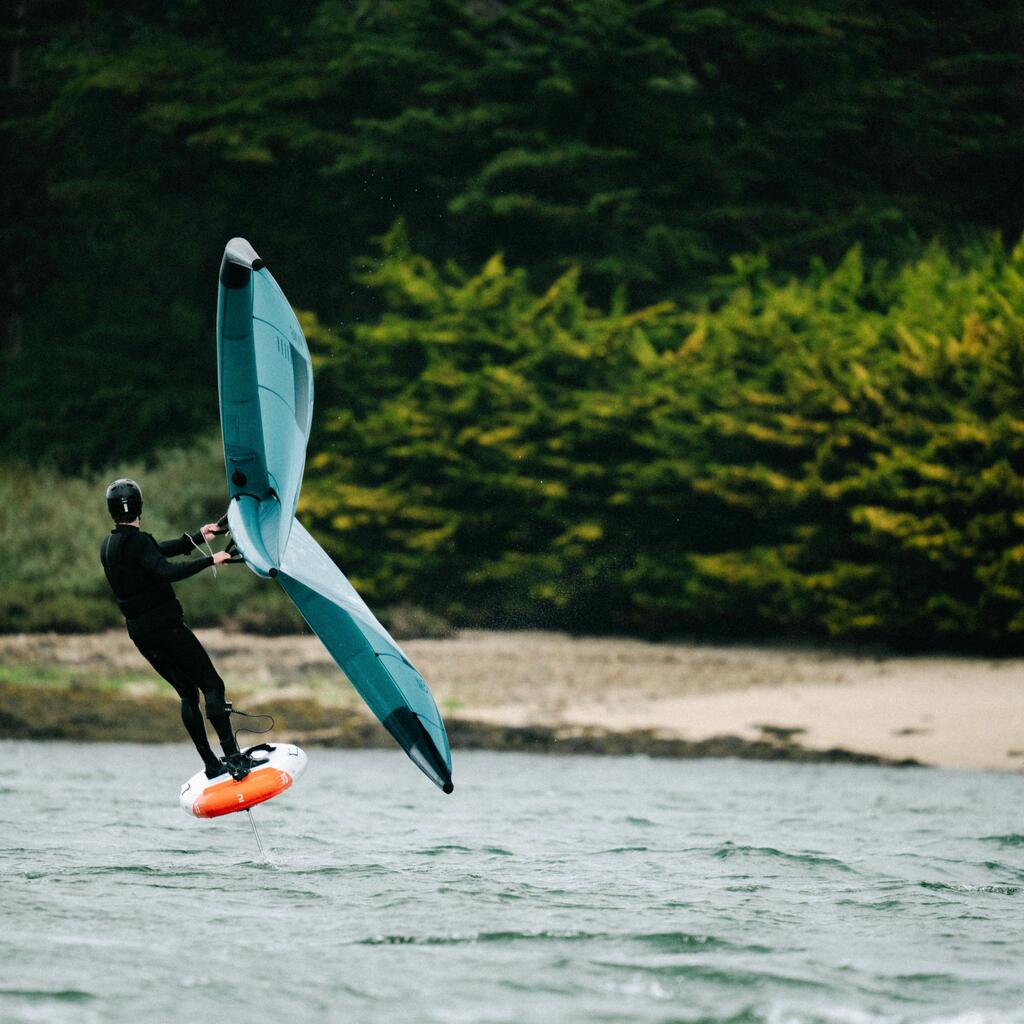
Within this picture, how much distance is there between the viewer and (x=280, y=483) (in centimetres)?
922

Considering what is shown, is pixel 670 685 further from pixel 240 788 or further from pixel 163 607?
pixel 163 607

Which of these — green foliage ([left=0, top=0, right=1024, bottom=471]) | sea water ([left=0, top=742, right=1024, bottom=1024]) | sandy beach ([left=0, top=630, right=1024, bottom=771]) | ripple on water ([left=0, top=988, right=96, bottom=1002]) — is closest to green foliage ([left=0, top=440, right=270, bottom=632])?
sandy beach ([left=0, top=630, right=1024, bottom=771])

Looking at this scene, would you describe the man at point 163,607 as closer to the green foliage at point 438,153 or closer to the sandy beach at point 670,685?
the sandy beach at point 670,685

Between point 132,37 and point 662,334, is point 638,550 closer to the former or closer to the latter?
point 662,334

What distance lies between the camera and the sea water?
8602 mm

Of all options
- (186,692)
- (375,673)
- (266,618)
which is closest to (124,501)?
(186,692)

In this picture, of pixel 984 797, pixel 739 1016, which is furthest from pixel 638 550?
pixel 739 1016

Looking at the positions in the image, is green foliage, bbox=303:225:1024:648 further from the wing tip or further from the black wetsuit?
the wing tip

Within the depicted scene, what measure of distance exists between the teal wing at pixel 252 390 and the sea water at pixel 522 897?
2.28 metres

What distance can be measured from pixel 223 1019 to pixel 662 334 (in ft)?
54.6

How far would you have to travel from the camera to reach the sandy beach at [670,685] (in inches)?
651

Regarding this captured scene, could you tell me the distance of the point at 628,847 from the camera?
12.4 meters

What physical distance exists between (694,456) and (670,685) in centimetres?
352

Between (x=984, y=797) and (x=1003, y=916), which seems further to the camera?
(x=984, y=797)
